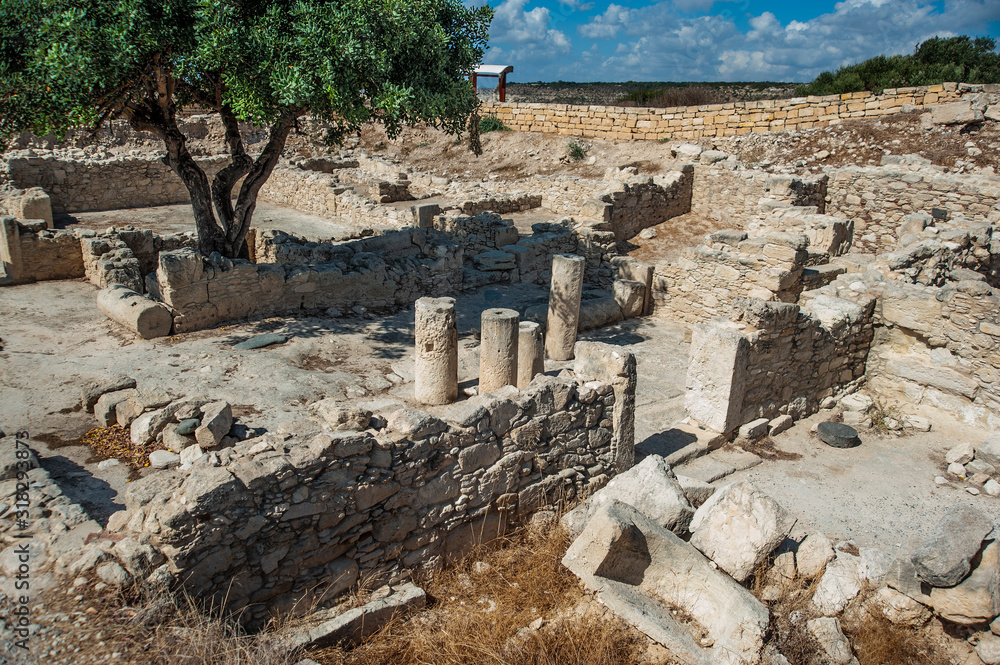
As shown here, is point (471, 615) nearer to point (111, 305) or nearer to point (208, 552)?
point (208, 552)

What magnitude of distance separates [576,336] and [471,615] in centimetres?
672

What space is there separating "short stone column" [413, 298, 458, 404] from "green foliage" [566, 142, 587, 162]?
17.5 meters

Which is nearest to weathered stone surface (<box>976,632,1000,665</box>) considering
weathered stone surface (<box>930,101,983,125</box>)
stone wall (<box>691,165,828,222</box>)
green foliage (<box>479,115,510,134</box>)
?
stone wall (<box>691,165,828,222</box>)

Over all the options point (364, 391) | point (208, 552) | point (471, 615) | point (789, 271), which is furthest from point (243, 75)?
point (789, 271)

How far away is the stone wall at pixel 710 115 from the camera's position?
2086 centimetres

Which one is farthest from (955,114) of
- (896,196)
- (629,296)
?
(629,296)

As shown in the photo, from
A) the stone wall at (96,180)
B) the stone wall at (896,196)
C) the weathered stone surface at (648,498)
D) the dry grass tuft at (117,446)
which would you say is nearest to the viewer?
the weathered stone surface at (648,498)

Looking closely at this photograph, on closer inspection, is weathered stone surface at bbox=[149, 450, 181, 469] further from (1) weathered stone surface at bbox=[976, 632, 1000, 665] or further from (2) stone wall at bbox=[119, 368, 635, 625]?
(1) weathered stone surface at bbox=[976, 632, 1000, 665]

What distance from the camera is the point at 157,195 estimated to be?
765 inches

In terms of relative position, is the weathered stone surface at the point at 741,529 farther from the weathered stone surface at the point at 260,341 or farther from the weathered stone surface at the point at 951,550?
the weathered stone surface at the point at 260,341

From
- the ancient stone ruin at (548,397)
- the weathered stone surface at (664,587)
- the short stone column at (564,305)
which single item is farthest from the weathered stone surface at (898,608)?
the short stone column at (564,305)

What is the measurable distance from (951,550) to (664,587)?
2144 mm

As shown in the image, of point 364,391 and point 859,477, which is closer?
point 859,477

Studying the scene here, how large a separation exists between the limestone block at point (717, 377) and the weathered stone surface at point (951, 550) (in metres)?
3.13
